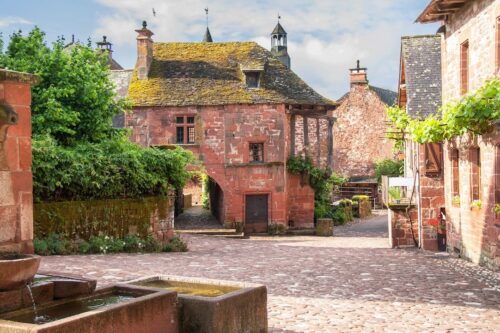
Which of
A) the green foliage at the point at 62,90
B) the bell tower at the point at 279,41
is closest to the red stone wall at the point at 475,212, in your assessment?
the green foliage at the point at 62,90

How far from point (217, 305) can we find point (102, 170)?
10922 millimetres

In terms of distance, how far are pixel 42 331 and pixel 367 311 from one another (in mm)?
5038

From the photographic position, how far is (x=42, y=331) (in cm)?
449

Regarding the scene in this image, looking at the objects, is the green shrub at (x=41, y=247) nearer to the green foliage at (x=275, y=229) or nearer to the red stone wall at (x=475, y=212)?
the red stone wall at (x=475, y=212)

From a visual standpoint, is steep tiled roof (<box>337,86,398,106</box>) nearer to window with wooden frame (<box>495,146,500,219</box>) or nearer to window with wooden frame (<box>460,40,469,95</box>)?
window with wooden frame (<box>460,40,469,95</box>)

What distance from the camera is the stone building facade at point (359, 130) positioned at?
4847cm

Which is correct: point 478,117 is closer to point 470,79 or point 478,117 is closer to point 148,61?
point 470,79

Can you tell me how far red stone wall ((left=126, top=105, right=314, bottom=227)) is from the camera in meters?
28.5

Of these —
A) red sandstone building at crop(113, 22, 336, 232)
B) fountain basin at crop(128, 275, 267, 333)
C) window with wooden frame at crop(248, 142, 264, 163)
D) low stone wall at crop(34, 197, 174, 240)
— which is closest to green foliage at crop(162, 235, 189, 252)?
low stone wall at crop(34, 197, 174, 240)

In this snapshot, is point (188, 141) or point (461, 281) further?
point (188, 141)

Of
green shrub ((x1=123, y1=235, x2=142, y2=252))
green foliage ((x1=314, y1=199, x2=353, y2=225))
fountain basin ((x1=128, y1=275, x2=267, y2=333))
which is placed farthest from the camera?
green foliage ((x1=314, y1=199, x2=353, y2=225))

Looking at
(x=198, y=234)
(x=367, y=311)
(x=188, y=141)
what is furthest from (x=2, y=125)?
(x=188, y=141)

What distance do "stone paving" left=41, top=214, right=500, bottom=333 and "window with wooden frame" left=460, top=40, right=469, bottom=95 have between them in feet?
14.1

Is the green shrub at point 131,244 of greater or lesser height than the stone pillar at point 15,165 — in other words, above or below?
below
